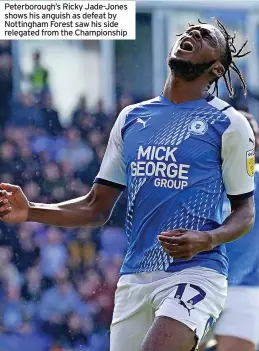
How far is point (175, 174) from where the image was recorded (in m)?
3.86

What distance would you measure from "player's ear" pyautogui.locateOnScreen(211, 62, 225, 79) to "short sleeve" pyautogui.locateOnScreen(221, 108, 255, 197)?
0.21 m

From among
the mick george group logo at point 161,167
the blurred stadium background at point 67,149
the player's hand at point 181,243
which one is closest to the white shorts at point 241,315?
the mick george group logo at point 161,167

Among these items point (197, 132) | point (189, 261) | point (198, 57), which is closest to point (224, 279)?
point (189, 261)

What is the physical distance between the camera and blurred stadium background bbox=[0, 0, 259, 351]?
7.98 m

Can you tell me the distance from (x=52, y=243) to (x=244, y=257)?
2.87 meters

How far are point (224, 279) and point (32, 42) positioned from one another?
14.9 ft

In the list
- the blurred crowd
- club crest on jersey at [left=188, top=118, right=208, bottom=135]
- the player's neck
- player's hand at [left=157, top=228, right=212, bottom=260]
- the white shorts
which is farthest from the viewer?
the blurred crowd

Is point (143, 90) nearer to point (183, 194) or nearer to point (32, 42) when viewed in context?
point (32, 42)

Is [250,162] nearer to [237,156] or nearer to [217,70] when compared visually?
[237,156]

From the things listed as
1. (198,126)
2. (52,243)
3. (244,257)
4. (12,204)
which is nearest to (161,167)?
(198,126)

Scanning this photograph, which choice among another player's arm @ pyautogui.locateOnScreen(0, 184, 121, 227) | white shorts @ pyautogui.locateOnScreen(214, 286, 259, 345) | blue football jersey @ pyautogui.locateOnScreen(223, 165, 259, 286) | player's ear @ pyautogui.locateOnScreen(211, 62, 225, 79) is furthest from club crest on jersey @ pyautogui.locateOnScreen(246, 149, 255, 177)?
white shorts @ pyautogui.locateOnScreen(214, 286, 259, 345)

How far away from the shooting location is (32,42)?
8031 millimetres

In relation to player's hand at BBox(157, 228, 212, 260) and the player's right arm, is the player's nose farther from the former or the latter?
player's hand at BBox(157, 228, 212, 260)

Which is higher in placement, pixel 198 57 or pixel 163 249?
pixel 198 57
